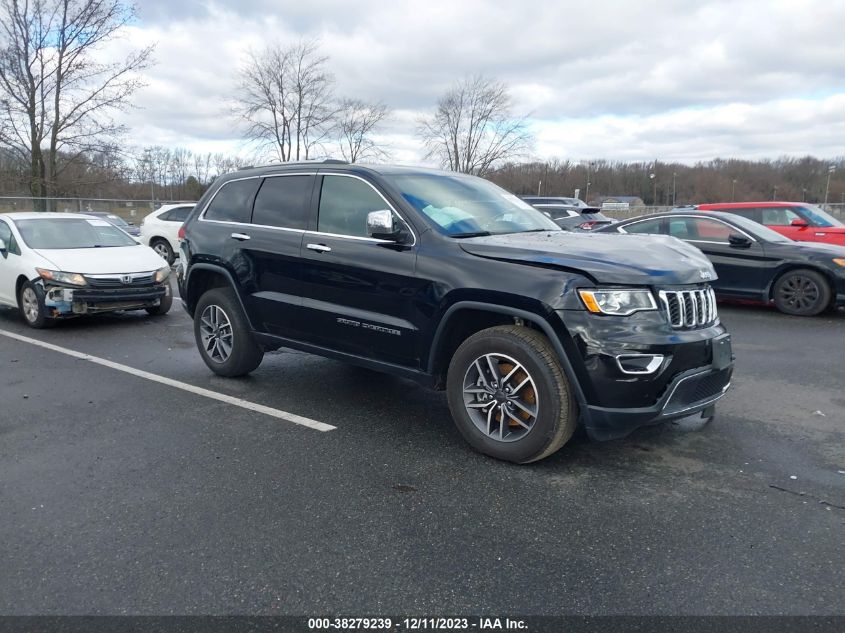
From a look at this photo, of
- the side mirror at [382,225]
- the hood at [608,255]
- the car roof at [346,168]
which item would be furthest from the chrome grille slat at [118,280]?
the hood at [608,255]

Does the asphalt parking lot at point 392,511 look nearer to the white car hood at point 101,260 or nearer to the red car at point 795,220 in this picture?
the white car hood at point 101,260

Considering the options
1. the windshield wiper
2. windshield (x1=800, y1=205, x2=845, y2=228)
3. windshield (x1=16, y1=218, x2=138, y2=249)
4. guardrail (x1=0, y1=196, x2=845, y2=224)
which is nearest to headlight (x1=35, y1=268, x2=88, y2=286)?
windshield (x1=16, y1=218, x2=138, y2=249)

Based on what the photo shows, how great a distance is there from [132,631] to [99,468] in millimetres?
1743

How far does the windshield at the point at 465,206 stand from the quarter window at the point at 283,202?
0.86m

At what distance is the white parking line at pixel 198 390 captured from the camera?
15.6 feet

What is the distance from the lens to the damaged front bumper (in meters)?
7.98

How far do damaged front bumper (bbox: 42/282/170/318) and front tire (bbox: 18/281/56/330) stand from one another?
11cm

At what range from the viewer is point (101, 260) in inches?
334

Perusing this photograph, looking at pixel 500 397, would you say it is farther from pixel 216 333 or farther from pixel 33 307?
pixel 33 307

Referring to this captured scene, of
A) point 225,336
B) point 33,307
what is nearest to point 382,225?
point 225,336

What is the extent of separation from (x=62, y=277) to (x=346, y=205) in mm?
5040

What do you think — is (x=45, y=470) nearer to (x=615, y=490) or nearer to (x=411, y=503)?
(x=411, y=503)

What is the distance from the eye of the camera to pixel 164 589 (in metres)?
2.67

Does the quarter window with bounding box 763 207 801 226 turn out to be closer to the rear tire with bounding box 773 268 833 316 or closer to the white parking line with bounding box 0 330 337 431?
the rear tire with bounding box 773 268 833 316
